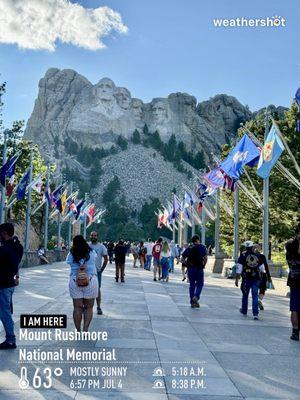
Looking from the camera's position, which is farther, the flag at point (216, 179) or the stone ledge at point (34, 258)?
the stone ledge at point (34, 258)

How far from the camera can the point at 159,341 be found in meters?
8.23

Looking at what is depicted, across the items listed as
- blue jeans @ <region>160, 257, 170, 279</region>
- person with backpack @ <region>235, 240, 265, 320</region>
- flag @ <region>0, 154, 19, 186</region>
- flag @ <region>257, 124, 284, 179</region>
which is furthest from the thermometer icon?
flag @ <region>0, 154, 19, 186</region>

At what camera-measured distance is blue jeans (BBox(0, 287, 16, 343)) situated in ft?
24.2

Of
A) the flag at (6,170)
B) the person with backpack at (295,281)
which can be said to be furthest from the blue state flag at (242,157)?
the flag at (6,170)

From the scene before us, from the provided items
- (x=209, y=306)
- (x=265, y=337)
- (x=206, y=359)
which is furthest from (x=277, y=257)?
(x=206, y=359)

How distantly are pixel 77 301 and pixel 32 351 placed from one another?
3.83ft

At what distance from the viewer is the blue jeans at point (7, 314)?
737 centimetres

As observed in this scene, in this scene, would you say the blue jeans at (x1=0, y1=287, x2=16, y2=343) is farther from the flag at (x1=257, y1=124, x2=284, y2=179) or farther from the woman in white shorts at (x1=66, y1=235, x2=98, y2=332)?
the flag at (x1=257, y1=124, x2=284, y2=179)

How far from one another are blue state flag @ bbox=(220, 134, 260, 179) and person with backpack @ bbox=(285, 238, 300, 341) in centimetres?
962

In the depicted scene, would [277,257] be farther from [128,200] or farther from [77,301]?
[128,200]

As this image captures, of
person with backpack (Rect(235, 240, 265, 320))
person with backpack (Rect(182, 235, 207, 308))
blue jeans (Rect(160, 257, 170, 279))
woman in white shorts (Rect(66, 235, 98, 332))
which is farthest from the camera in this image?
blue jeans (Rect(160, 257, 170, 279))

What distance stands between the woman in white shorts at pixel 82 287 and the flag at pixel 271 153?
9307mm

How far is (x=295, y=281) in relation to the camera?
9.14m

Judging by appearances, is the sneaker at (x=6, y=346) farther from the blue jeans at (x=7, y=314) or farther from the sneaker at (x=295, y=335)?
the sneaker at (x=295, y=335)
